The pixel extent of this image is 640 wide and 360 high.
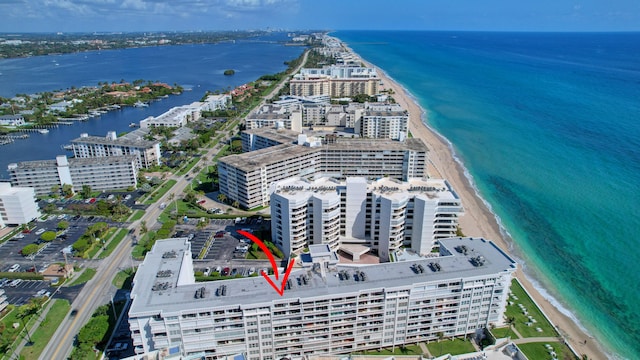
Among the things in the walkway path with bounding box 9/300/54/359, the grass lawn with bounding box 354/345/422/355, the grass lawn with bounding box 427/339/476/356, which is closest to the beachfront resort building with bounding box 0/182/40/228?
the walkway path with bounding box 9/300/54/359

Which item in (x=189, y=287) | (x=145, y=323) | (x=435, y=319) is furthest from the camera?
(x=435, y=319)

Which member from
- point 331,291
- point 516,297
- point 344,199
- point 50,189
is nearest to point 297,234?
point 344,199

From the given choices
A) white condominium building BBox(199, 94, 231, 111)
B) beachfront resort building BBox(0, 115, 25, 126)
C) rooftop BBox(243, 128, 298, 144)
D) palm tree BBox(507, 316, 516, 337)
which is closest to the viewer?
palm tree BBox(507, 316, 516, 337)

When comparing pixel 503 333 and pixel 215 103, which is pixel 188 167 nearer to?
pixel 215 103

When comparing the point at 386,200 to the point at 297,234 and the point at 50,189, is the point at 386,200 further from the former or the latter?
the point at 50,189

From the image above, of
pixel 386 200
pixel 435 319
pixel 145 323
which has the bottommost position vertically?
pixel 435 319

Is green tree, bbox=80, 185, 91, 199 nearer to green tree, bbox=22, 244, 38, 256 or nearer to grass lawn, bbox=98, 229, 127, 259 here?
grass lawn, bbox=98, 229, 127, 259

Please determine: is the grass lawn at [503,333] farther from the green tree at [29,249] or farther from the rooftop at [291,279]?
the green tree at [29,249]

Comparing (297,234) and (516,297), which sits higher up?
(297,234)

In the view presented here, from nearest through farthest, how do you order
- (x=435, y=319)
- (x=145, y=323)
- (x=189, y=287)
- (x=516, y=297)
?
(x=145, y=323), (x=189, y=287), (x=435, y=319), (x=516, y=297)
